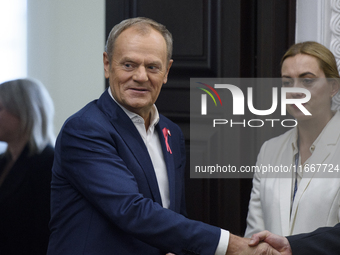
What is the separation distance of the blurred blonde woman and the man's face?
786mm

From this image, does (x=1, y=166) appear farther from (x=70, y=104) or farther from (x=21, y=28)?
(x=21, y=28)

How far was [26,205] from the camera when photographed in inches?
83.8

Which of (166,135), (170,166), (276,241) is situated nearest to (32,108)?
(166,135)

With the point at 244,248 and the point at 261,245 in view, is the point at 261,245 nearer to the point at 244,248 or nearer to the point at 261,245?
the point at 261,245

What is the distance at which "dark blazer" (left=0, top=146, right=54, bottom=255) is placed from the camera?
211 cm

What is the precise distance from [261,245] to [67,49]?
1.51 meters

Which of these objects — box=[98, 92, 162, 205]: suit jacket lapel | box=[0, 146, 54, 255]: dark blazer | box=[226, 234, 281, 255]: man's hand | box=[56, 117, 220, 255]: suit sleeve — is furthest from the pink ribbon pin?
box=[0, 146, 54, 255]: dark blazer

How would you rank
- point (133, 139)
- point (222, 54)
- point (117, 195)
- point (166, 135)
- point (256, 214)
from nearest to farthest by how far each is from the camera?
point (117, 195) → point (133, 139) → point (166, 135) → point (256, 214) → point (222, 54)

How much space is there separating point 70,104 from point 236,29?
1.03 meters

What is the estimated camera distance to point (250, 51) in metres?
2.26

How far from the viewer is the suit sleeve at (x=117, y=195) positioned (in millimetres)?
1324

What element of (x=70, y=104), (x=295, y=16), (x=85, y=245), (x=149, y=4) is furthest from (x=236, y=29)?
(x=85, y=245)

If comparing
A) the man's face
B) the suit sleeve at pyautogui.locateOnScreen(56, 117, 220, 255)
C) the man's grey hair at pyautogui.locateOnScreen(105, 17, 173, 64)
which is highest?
the man's grey hair at pyautogui.locateOnScreen(105, 17, 173, 64)

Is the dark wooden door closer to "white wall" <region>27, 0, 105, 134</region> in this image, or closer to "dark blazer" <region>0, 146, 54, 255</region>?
"white wall" <region>27, 0, 105, 134</region>
